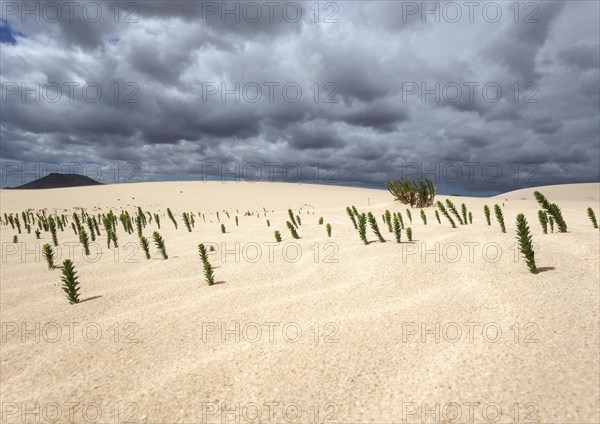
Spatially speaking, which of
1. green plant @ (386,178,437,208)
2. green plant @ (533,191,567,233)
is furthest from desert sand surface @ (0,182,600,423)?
green plant @ (386,178,437,208)

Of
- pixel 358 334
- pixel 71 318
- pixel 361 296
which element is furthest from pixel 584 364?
pixel 71 318

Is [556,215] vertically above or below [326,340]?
above

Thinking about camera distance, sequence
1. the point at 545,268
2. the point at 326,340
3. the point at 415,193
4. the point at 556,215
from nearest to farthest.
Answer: the point at 326,340
the point at 545,268
the point at 556,215
the point at 415,193

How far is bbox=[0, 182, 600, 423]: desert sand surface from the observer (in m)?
1.53

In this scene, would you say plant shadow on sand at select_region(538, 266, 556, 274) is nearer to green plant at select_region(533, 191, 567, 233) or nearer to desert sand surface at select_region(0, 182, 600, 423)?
desert sand surface at select_region(0, 182, 600, 423)

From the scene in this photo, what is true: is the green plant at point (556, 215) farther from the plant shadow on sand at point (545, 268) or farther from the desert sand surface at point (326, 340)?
the plant shadow on sand at point (545, 268)

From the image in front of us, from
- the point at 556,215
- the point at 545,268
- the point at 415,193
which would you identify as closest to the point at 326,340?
the point at 545,268

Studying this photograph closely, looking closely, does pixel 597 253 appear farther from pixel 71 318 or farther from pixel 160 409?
pixel 71 318

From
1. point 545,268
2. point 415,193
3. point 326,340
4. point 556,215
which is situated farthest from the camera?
point 415,193

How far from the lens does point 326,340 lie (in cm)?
208

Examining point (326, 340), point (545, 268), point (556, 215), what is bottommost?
point (326, 340)

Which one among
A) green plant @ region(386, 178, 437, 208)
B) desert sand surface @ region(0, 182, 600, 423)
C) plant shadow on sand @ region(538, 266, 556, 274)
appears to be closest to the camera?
desert sand surface @ region(0, 182, 600, 423)

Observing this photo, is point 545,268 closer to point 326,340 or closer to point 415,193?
point 326,340

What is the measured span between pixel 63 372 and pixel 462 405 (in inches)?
89.2
